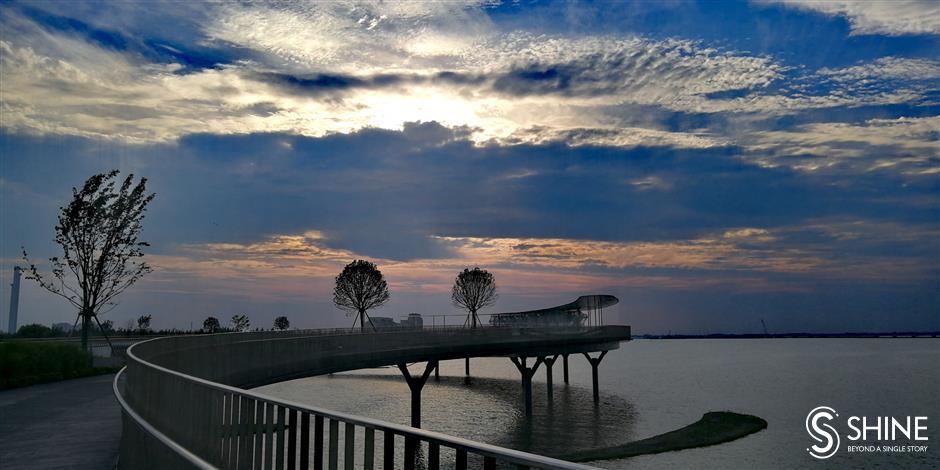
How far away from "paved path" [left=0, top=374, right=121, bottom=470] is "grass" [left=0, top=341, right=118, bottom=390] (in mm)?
2962

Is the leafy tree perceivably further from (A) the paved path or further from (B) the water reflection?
(A) the paved path

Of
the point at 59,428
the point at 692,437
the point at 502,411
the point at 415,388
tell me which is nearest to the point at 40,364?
the point at 59,428

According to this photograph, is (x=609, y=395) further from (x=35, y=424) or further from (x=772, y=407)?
(x=35, y=424)

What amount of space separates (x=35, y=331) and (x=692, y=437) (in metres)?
66.1

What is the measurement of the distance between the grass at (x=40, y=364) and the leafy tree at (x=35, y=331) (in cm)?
4005

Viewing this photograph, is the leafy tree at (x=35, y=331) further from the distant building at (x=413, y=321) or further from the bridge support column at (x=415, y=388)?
the bridge support column at (x=415, y=388)

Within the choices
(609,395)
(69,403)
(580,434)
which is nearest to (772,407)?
(609,395)

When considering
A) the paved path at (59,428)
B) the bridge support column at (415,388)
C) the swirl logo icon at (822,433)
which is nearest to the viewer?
the paved path at (59,428)

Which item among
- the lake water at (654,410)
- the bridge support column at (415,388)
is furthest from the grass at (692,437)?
the bridge support column at (415,388)

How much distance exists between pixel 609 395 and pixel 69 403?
5430 cm

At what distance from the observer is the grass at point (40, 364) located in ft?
93.9

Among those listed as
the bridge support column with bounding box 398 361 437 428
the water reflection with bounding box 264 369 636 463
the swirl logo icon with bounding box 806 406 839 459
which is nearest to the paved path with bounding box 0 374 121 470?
the water reflection with bounding box 264 369 636 463

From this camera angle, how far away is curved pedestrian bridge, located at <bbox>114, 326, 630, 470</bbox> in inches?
195

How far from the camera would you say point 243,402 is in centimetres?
725
